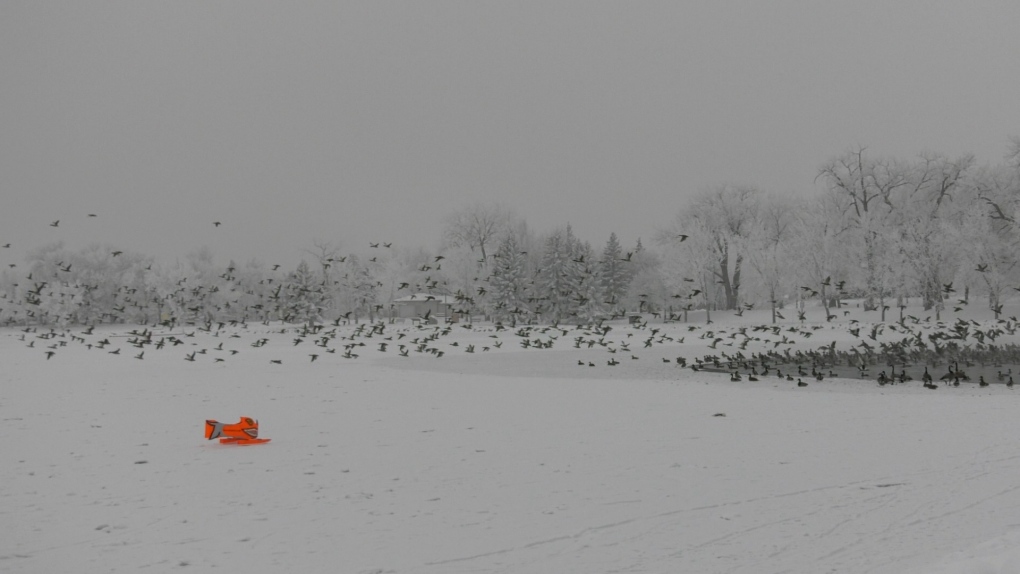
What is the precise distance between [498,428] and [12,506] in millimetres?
6285

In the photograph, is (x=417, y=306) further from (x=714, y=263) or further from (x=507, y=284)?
(x=714, y=263)

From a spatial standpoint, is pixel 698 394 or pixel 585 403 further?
pixel 698 394

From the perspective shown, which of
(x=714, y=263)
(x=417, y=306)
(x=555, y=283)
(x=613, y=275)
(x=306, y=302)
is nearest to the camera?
(x=714, y=263)

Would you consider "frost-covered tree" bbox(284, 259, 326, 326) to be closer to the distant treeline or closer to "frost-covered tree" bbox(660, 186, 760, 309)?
the distant treeline

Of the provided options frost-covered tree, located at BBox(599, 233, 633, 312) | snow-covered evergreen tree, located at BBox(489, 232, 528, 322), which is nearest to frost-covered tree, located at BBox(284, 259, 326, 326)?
snow-covered evergreen tree, located at BBox(489, 232, 528, 322)

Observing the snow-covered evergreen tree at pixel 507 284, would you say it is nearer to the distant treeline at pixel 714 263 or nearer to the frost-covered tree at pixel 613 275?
the distant treeline at pixel 714 263

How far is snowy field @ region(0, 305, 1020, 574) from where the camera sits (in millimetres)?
5387

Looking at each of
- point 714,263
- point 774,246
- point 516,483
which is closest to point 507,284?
point 714,263

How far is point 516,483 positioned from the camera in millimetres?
7633

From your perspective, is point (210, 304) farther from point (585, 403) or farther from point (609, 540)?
point (609, 540)

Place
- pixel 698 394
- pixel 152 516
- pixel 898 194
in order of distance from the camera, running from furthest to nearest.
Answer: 1. pixel 898 194
2. pixel 698 394
3. pixel 152 516

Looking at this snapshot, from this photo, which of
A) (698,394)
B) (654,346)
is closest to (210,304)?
(654,346)

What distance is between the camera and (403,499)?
701 cm

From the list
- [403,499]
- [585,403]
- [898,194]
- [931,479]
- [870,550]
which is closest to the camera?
[870,550]
